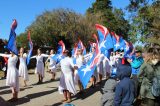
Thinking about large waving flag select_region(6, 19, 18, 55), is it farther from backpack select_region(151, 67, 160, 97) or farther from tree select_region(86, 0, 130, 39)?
tree select_region(86, 0, 130, 39)

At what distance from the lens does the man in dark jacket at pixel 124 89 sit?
695 centimetres

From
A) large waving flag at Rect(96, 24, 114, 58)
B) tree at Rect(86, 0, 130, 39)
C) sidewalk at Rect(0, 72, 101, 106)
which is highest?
tree at Rect(86, 0, 130, 39)

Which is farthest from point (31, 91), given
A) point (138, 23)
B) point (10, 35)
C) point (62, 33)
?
point (62, 33)

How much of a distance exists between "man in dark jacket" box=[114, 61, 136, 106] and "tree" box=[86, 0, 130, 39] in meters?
62.2

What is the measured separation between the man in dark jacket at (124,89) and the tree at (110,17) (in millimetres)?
62220

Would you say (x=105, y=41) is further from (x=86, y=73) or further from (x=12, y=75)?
(x=12, y=75)

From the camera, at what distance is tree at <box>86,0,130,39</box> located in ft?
242

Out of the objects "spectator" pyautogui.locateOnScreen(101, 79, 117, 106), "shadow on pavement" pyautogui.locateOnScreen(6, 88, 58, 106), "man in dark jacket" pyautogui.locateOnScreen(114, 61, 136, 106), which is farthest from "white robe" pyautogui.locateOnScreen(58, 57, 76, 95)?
"man in dark jacket" pyautogui.locateOnScreen(114, 61, 136, 106)

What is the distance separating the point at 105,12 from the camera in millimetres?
79625

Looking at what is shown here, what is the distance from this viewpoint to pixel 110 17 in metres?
77.8

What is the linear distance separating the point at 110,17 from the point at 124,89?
71.4m

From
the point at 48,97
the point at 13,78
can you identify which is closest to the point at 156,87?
the point at 13,78

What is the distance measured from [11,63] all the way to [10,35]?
43.2 inches

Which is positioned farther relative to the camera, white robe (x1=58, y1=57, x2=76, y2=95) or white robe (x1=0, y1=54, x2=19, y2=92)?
white robe (x1=0, y1=54, x2=19, y2=92)
